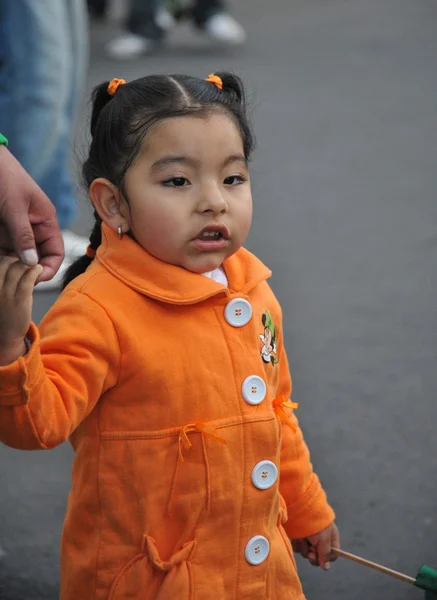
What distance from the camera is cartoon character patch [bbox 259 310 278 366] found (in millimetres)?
1908

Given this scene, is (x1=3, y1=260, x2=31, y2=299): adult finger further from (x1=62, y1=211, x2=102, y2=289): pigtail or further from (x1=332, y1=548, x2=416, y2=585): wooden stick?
(x1=332, y1=548, x2=416, y2=585): wooden stick

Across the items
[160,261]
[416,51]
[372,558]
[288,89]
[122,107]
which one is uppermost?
[416,51]

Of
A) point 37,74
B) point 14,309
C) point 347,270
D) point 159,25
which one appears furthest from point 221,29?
point 14,309

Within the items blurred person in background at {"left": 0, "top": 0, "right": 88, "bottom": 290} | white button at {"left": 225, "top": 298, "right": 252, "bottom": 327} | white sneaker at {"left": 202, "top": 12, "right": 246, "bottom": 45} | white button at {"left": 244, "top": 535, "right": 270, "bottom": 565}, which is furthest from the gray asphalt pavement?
white button at {"left": 225, "top": 298, "right": 252, "bottom": 327}

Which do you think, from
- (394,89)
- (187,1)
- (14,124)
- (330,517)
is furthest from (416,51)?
(330,517)

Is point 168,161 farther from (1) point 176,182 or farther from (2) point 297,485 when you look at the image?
(2) point 297,485

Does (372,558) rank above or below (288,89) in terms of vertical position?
below

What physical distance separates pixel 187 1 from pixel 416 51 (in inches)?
75.6

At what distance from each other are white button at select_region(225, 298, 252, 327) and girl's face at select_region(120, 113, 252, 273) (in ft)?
0.26

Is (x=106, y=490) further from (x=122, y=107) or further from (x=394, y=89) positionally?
(x=394, y=89)

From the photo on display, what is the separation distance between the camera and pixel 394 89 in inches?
271

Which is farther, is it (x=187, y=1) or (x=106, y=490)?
(x=187, y=1)

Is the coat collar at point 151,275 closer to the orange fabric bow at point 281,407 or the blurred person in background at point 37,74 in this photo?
the orange fabric bow at point 281,407

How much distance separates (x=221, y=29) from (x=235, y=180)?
6.25m
